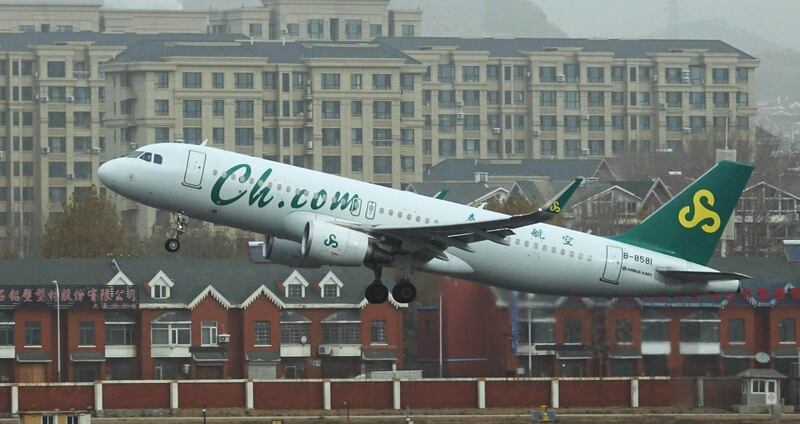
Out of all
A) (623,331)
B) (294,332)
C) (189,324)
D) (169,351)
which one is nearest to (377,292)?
(623,331)

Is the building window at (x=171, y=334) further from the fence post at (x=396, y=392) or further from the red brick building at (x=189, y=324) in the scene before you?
the fence post at (x=396, y=392)

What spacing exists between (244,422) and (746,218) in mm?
92445

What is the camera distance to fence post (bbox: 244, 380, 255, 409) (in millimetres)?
113625

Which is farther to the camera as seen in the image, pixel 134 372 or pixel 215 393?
pixel 134 372

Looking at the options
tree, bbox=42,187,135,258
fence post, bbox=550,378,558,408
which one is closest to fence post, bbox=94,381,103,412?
fence post, bbox=550,378,558,408

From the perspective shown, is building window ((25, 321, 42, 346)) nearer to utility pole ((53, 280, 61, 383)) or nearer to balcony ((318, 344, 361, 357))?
utility pole ((53, 280, 61, 383))

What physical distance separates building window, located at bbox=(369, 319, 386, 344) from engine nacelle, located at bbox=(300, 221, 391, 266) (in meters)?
51.2

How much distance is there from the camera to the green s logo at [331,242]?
71688mm

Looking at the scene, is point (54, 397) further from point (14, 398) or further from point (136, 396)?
point (136, 396)

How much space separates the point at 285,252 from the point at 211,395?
4012cm

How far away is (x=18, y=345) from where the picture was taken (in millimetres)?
119125

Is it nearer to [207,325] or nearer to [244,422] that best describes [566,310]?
[244,422]

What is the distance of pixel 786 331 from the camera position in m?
114

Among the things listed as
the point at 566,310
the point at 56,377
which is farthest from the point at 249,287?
the point at 566,310
